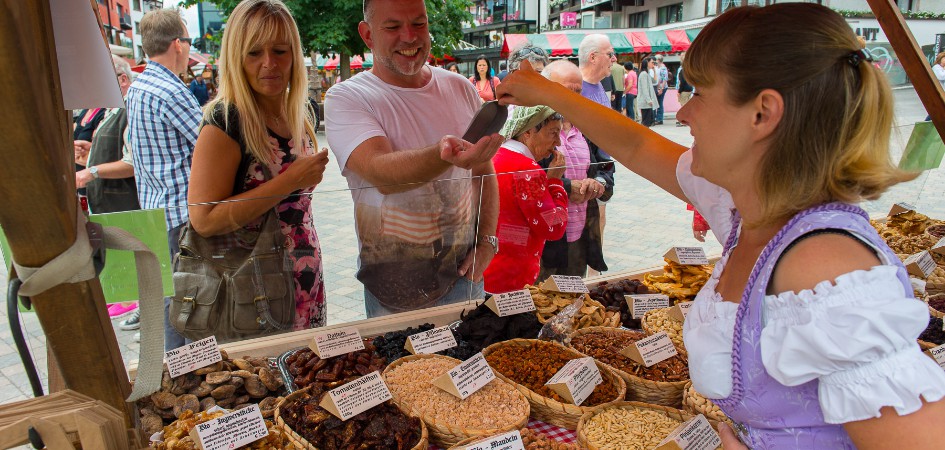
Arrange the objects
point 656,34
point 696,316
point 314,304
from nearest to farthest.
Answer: point 696,316
point 314,304
point 656,34

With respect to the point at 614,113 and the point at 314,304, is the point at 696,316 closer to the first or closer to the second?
the point at 614,113

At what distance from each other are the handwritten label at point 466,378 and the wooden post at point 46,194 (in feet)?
2.75

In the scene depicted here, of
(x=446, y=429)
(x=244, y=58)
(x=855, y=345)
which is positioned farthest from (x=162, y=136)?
(x=855, y=345)

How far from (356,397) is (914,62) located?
1.90 metres

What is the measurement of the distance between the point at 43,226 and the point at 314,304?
4.80 feet

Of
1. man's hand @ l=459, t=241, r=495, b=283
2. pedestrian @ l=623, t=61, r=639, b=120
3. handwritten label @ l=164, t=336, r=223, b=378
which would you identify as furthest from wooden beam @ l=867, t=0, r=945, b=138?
pedestrian @ l=623, t=61, r=639, b=120

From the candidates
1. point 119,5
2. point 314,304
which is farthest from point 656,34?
point 119,5

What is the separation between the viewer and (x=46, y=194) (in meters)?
0.88

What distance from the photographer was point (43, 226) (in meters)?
0.90

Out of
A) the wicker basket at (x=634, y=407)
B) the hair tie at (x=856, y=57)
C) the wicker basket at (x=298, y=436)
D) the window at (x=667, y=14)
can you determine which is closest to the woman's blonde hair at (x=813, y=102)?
the hair tie at (x=856, y=57)

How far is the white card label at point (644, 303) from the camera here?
8.06 feet

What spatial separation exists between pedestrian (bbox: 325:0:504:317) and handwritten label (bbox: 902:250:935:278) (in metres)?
1.86

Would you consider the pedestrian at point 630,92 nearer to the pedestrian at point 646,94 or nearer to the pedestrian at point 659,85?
the pedestrian at point 646,94

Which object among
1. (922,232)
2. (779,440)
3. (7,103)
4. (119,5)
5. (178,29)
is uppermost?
(119,5)
